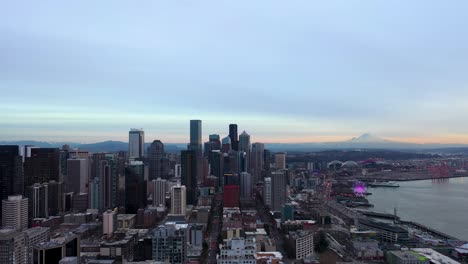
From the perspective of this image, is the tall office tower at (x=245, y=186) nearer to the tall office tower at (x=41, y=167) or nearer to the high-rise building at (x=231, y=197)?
the high-rise building at (x=231, y=197)

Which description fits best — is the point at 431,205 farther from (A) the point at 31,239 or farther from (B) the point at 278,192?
(A) the point at 31,239

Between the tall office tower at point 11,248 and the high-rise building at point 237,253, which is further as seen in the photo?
the tall office tower at point 11,248

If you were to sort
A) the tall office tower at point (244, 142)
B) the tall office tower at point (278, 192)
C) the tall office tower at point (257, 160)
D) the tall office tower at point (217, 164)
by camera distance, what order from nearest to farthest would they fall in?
the tall office tower at point (278, 192), the tall office tower at point (217, 164), the tall office tower at point (257, 160), the tall office tower at point (244, 142)

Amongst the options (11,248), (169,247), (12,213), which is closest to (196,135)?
(12,213)

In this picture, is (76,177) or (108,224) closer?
(108,224)

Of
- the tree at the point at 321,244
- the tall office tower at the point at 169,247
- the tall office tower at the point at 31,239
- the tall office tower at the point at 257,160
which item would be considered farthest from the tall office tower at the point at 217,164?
the tall office tower at the point at 169,247
